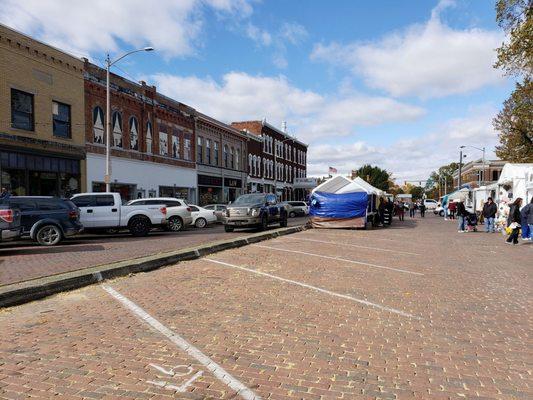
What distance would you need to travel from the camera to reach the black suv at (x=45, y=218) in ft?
45.6

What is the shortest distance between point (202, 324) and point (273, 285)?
2.69 meters

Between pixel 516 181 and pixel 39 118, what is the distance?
2363cm

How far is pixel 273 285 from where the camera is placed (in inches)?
328

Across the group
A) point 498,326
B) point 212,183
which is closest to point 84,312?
point 498,326

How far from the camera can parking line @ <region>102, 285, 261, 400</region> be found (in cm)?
395

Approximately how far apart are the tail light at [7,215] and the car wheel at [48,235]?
77.8 inches

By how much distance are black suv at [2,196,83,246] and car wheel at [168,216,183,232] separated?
7028 millimetres

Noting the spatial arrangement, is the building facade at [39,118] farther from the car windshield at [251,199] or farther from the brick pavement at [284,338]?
the brick pavement at [284,338]

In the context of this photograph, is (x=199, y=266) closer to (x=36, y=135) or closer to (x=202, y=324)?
(x=202, y=324)

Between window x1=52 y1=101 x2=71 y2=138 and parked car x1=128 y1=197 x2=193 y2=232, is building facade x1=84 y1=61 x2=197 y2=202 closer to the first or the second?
window x1=52 y1=101 x2=71 y2=138

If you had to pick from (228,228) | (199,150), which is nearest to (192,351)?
(228,228)

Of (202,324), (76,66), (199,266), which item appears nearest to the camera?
(202,324)

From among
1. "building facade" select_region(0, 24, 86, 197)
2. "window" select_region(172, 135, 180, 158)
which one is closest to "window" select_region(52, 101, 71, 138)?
"building facade" select_region(0, 24, 86, 197)

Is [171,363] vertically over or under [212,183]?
under
